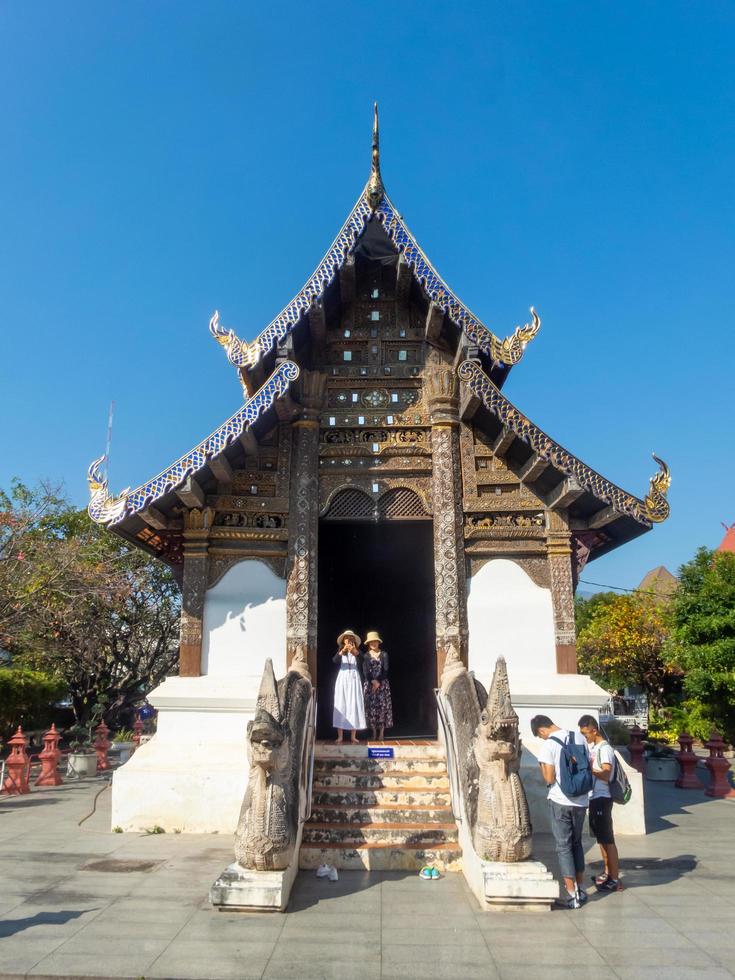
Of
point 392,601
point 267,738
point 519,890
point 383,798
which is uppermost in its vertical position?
point 392,601

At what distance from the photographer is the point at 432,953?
4.30 metres

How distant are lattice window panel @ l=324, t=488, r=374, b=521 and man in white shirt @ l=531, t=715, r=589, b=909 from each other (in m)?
4.03

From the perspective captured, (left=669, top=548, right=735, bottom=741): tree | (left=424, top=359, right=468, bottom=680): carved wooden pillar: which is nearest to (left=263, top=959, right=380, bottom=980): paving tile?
(left=424, top=359, right=468, bottom=680): carved wooden pillar

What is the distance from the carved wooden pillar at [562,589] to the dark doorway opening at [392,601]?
9.94ft

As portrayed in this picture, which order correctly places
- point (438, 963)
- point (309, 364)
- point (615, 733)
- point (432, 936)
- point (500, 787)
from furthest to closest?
point (615, 733) < point (309, 364) < point (500, 787) < point (432, 936) < point (438, 963)

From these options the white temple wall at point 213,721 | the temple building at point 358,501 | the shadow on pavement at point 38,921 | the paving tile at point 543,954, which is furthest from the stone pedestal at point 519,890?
the white temple wall at point 213,721

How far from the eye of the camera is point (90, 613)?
66.4ft

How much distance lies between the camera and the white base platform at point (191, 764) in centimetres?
748

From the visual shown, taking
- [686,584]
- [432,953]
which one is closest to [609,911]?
[432,953]

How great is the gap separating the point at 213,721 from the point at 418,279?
5554mm

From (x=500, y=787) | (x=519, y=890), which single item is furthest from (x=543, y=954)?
(x=500, y=787)

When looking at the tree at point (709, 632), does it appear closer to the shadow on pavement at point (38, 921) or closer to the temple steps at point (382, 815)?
the temple steps at point (382, 815)

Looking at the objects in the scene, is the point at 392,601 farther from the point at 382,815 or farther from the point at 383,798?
the point at 382,815

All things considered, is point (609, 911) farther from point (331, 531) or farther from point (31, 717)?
point (31, 717)
